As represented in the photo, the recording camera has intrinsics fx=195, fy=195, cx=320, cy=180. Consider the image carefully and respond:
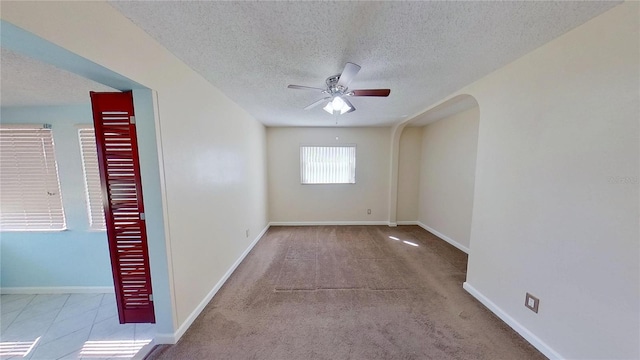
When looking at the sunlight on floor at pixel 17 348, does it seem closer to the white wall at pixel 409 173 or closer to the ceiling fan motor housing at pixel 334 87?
the ceiling fan motor housing at pixel 334 87

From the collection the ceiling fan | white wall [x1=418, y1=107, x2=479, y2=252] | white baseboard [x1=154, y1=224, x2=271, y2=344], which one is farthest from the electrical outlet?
white baseboard [x1=154, y1=224, x2=271, y2=344]

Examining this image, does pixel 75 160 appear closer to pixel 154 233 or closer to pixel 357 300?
pixel 154 233

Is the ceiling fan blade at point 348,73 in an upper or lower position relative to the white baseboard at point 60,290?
upper

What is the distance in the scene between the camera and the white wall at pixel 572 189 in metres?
1.09

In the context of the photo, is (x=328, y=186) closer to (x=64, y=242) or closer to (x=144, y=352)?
(x=144, y=352)

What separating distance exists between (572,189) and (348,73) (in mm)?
1755

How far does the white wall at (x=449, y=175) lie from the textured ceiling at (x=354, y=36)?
1503mm

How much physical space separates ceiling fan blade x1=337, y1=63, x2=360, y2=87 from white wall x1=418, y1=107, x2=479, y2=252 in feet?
8.08

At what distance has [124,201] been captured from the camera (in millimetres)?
1532

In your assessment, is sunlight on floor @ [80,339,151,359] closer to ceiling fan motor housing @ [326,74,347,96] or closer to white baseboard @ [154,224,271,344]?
white baseboard @ [154,224,271,344]

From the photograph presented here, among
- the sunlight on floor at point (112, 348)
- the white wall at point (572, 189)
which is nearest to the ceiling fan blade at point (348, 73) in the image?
the white wall at point (572, 189)

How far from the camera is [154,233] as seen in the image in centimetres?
150

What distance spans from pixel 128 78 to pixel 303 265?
8.62 ft

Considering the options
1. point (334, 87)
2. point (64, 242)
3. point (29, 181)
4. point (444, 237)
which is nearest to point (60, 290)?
point (64, 242)
